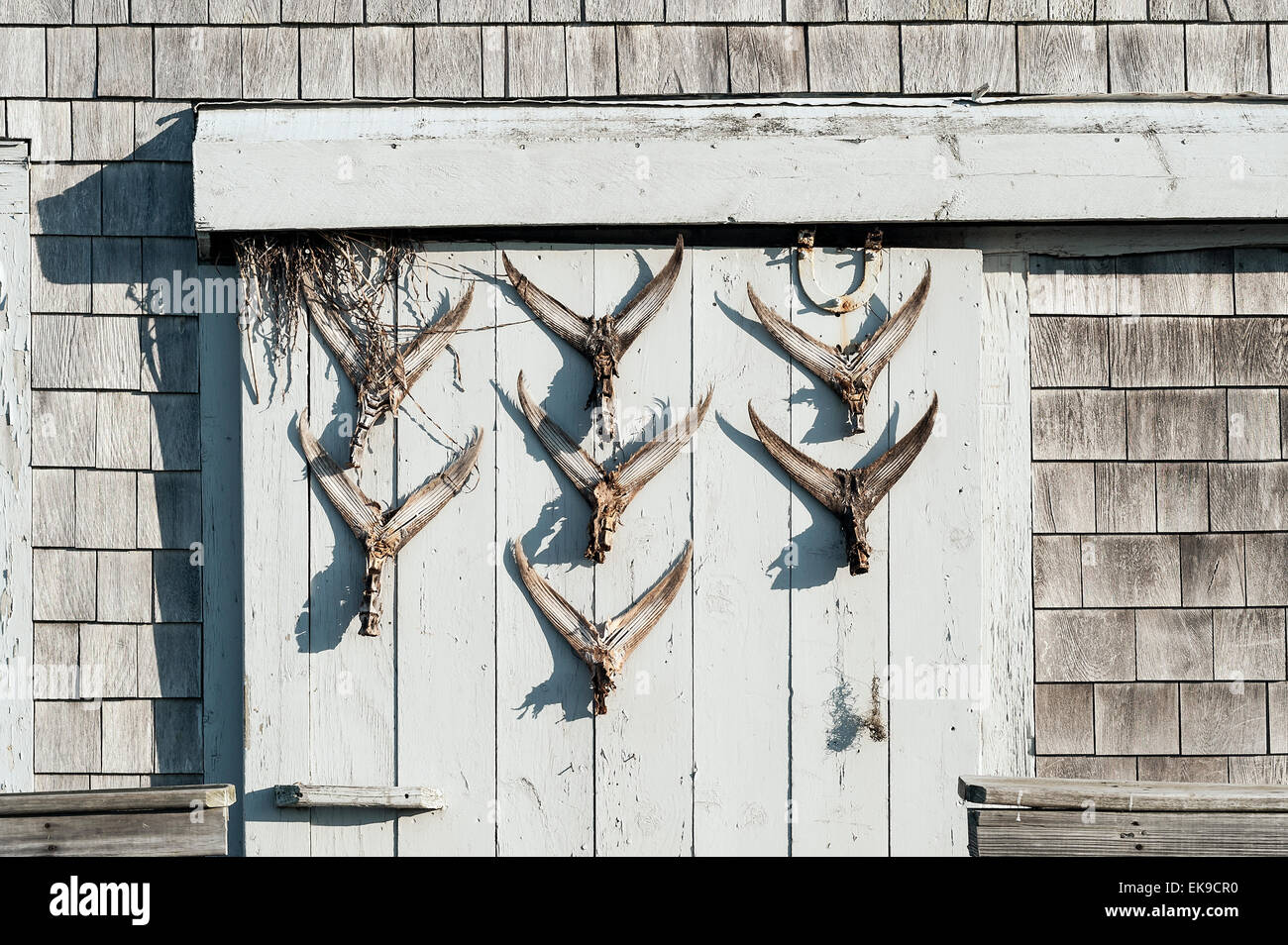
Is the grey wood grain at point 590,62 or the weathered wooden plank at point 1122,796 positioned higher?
the grey wood grain at point 590,62

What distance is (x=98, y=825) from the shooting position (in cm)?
225

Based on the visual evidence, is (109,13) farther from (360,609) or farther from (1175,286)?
(1175,286)

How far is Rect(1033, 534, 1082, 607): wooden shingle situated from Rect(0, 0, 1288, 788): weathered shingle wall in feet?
4.16

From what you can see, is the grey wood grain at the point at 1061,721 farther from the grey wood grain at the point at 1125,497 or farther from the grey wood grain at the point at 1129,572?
the grey wood grain at the point at 1125,497

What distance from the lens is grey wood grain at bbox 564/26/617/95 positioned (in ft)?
9.50

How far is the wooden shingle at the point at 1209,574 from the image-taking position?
9.75 ft

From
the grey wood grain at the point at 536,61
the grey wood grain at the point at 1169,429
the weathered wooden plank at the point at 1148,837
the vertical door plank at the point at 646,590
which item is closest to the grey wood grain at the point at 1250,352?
the grey wood grain at the point at 1169,429

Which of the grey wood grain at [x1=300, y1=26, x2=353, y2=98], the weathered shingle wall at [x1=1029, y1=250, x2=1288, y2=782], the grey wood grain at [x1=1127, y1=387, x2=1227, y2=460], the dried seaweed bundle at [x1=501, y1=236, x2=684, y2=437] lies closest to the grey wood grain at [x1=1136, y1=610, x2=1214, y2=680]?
the weathered shingle wall at [x1=1029, y1=250, x2=1288, y2=782]

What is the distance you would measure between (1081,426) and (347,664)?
2156 millimetres

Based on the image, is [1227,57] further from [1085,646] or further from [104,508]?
[104,508]

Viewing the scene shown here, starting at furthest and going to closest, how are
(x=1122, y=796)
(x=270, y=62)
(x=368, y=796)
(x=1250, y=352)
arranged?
(x=1250, y=352) → (x=270, y=62) → (x=368, y=796) → (x=1122, y=796)

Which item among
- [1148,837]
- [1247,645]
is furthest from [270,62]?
[1247,645]

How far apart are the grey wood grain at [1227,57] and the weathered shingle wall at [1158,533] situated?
1.70 ft

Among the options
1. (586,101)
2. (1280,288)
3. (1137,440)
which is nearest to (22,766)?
(586,101)
